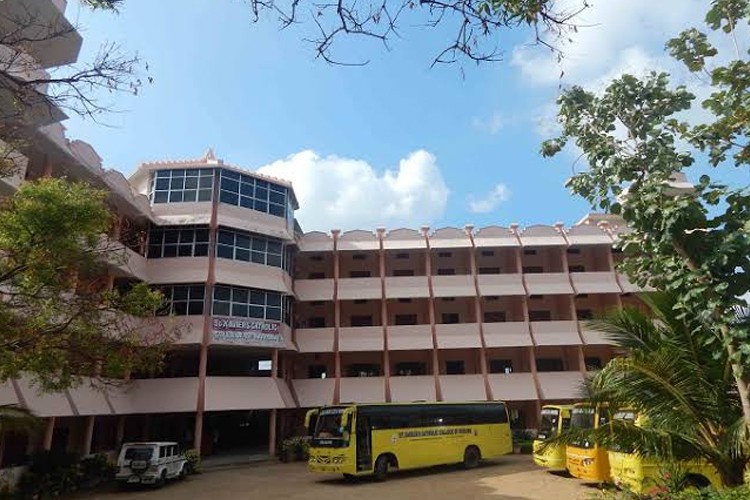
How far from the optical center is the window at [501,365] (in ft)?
92.5

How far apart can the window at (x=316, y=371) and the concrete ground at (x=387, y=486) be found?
28.1ft

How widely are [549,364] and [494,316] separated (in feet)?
12.7

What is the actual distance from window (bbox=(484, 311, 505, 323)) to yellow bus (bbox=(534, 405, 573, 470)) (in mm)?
10566

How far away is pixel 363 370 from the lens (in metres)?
28.3

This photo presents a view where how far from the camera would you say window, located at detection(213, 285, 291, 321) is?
2188 centimetres

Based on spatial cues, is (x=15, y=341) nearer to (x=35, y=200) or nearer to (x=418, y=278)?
(x=35, y=200)

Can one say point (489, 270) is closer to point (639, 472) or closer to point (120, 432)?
point (639, 472)

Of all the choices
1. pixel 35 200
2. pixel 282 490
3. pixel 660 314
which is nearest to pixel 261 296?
pixel 282 490

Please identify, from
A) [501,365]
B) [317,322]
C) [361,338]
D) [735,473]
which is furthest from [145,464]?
[501,365]

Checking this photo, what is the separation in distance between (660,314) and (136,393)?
1938cm

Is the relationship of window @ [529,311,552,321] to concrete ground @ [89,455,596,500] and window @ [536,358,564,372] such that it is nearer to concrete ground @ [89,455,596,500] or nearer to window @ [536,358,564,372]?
window @ [536,358,564,372]

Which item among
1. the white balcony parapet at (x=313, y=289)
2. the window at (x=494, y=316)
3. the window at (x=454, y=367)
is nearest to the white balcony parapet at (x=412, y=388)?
the window at (x=454, y=367)

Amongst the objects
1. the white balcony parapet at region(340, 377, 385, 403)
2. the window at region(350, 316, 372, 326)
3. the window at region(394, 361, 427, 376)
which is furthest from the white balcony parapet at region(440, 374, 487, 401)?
the window at region(350, 316, 372, 326)

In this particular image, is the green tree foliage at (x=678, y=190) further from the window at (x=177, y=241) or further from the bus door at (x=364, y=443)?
the window at (x=177, y=241)
